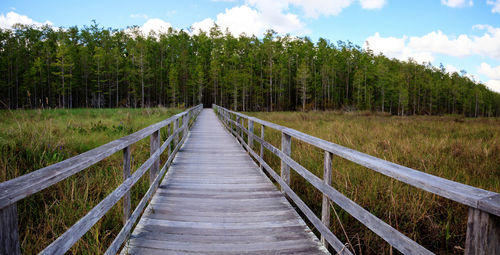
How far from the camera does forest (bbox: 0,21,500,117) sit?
4419 centimetres

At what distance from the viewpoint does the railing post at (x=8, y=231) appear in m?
1.01

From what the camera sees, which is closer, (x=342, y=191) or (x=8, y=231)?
(x=8, y=231)

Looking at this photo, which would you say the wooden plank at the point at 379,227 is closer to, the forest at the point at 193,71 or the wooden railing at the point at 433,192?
the wooden railing at the point at 433,192

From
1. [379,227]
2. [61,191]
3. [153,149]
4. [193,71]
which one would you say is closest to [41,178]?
[379,227]

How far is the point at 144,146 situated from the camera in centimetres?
671

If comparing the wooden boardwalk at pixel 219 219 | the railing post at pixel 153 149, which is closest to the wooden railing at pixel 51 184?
the wooden boardwalk at pixel 219 219

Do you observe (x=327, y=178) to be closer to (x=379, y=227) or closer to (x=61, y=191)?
(x=379, y=227)

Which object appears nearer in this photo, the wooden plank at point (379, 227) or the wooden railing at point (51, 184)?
the wooden railing at point (51, 184)

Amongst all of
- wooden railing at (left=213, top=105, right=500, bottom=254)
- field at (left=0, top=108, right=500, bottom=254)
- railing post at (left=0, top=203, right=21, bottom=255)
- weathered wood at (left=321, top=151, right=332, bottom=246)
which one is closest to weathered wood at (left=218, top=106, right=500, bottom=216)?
wooden railing at (left=213, top=105, right=500, bottom=254)

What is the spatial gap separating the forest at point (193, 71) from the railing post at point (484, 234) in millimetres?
43632

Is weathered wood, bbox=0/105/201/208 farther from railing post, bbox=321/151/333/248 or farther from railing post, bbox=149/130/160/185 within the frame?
railing post, bbox=321/151/333/248

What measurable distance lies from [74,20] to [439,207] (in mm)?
67506

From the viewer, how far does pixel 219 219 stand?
3.08 metres

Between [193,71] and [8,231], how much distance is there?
53797 millimetres
